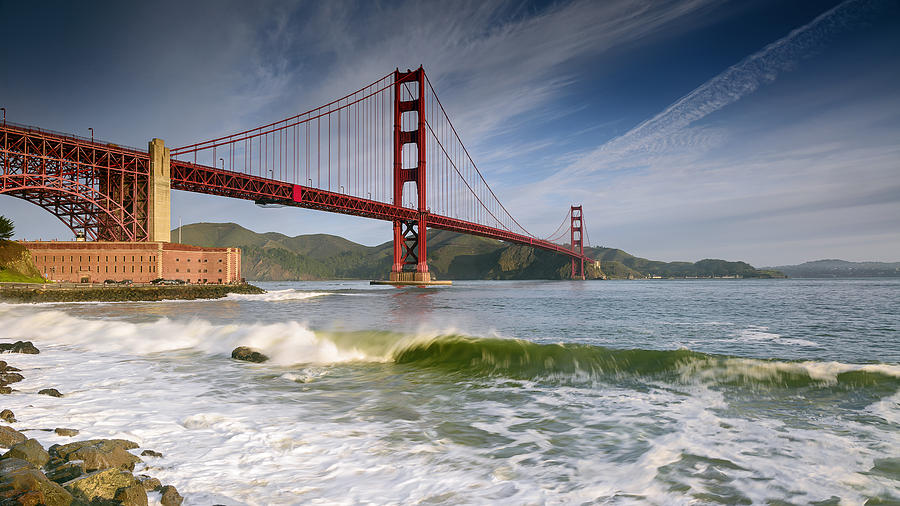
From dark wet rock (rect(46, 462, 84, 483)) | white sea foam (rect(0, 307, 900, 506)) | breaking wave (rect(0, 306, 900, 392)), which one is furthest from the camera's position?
breaking wave (rect(0, 306, 900, 392))

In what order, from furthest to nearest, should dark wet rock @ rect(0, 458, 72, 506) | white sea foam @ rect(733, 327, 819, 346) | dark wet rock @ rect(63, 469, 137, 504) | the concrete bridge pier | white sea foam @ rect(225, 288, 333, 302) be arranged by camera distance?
1. the concrete bridge pier
2. white sea foam @ rect(225, 288, 333, 302)
3. white sea foam @ rect(733, 327, 819, 346)
4. dark wet rock @ rect(63, 469, 137, 504)
5. dark wet rock @ rect(0, 458, 72, 506)

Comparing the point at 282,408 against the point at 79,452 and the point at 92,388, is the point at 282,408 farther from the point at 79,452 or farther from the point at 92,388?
the point at 92,388

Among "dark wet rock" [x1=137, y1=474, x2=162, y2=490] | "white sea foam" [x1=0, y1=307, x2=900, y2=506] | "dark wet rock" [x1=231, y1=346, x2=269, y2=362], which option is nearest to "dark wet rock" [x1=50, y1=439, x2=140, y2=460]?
"white sea foam" [x1=0, y1=307, x2=900, y2=506]

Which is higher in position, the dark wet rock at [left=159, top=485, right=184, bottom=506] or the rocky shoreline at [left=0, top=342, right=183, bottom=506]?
the rocky shoreline at [left=0, top=342, right=183, bottom=506]

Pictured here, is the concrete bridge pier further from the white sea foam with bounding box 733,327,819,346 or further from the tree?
the white sea foam with bounding box 733,327,819,346

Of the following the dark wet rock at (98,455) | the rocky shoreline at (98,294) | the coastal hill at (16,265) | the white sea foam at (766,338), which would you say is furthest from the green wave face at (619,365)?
the coastal hill at (16,265)

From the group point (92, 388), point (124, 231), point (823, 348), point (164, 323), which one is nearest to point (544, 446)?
point (92, 388)

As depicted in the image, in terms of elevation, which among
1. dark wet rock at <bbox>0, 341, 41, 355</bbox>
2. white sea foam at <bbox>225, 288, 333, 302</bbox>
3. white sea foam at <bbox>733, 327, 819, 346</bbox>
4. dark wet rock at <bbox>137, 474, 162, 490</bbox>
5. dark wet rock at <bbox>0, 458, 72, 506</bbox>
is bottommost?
white sea foam at <bbox>225, 288, 333, 302</bbox>

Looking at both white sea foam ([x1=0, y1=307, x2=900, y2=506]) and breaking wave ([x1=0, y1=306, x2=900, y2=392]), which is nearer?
white sea foam ([x1=0, y1=307, x2=900, y2=506])
